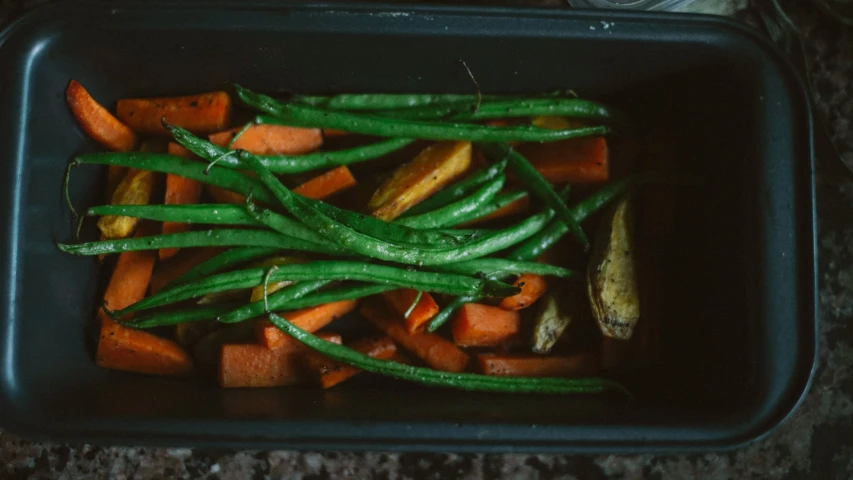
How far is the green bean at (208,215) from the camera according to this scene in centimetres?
163

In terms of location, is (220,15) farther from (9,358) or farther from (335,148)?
(9,358)

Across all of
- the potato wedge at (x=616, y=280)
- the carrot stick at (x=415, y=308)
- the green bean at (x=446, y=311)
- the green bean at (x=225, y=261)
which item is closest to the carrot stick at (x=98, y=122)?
the green bean at (x=225, y=261)

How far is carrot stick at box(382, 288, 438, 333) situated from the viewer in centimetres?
175

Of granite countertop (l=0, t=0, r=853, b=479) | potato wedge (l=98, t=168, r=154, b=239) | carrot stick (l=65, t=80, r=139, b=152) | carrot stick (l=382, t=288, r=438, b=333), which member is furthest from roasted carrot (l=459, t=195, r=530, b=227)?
carrot stick (l=65, t=80, r=139, b=152)

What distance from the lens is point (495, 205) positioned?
1.77m

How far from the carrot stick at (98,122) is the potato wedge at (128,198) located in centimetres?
10

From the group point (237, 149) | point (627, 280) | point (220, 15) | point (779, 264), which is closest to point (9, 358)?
point (237, 149)

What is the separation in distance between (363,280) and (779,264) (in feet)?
3.29

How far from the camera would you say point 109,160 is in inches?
66.7

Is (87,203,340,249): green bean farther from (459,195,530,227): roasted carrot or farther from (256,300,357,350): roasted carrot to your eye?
(459,195,530,227): roasted carrot

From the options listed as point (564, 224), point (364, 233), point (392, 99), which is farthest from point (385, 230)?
point (564, 224)

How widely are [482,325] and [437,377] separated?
0.63 ft

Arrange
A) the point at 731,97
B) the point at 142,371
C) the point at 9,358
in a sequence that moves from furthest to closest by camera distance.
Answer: the point at 142,371
the point at 731,97
the point at 9,358

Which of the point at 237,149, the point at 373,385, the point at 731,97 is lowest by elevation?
the point at 373,385
